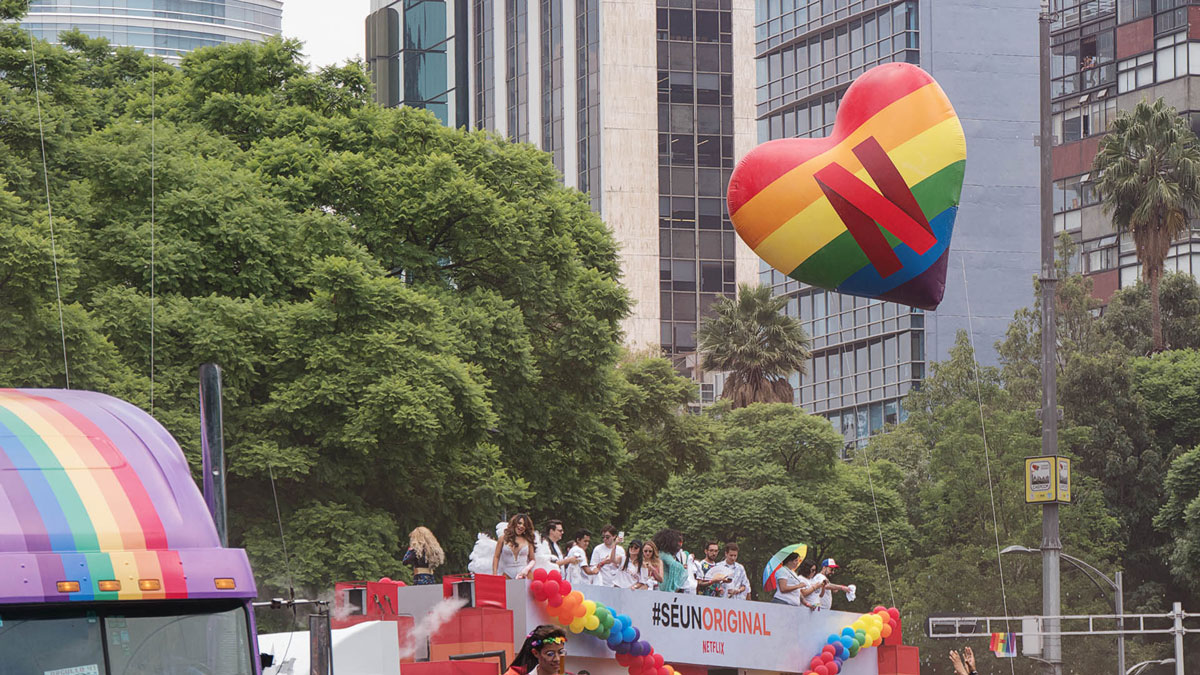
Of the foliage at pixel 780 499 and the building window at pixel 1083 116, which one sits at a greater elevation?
the building window at pixel 1083 116

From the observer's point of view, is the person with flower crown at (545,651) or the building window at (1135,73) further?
the building window at (1135,73)

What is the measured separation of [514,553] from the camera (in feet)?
65.5

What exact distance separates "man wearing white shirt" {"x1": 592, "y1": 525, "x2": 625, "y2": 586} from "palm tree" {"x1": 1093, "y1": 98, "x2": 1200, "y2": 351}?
181 ft

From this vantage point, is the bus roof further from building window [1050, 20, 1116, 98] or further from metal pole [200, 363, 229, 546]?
building window [1050, 20, 1116, 98]

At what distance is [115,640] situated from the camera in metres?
9.28

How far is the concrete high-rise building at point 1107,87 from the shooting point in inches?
3228

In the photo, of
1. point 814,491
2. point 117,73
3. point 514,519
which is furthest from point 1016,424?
point 514,519

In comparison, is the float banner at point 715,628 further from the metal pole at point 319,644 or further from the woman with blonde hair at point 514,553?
the metal pole at point 319,644

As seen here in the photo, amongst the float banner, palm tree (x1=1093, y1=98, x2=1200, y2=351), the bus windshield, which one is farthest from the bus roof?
palm tree (x1=1093, y1=98, x2=1200, y2=351)

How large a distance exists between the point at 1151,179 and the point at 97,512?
68.8 m

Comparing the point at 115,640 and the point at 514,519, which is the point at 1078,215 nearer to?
the point at 514,519

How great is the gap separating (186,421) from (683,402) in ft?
67.0

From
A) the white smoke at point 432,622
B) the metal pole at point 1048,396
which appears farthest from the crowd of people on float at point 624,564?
the metal pole at point 1048,396

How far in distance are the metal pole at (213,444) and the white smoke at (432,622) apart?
7734 mm
